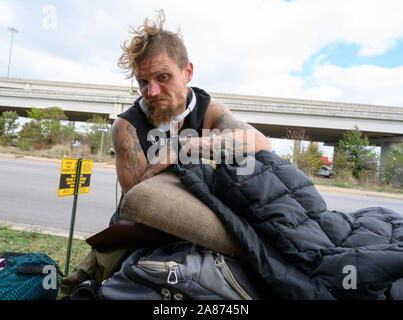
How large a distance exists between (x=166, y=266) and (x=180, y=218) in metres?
0.18

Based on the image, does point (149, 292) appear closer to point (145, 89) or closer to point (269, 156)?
point (269, 156)

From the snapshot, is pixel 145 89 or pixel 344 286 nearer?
pixel 344 286

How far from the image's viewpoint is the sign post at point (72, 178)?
2277 millimetres

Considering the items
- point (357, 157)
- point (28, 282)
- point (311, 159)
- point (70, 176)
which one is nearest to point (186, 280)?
point (28, 282)

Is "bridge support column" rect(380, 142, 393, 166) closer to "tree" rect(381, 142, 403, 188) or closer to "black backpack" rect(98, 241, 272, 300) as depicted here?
"tree" rect(381, 142, 403, 188)

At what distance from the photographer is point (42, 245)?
309 centimetres

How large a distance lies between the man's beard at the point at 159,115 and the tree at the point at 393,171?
19.5 m

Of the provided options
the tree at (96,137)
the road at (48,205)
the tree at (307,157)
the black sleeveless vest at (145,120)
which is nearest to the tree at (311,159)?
the tree at (307,157)

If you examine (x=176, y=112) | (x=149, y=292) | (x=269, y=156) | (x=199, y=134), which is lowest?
(x=149, y=292)

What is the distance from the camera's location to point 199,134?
1.90m

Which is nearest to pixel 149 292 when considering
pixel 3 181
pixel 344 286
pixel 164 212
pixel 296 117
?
pixel 164 212

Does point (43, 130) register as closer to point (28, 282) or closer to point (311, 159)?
point (311, 159)

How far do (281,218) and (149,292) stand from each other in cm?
56

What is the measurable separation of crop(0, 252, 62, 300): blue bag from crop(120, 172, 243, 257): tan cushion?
72 cm
